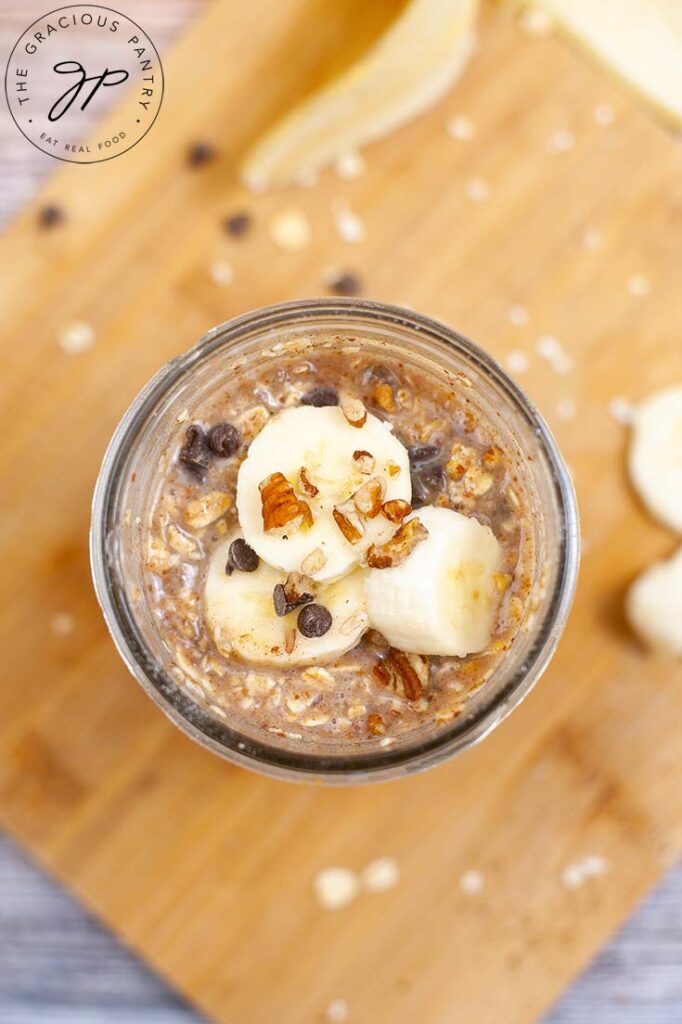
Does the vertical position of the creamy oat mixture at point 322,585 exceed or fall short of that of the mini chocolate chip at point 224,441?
it falls short

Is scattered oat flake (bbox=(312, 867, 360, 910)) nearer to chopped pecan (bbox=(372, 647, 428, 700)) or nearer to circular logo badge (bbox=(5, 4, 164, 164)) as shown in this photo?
chopped pecan (bbox=(372, 647, 428, 700))

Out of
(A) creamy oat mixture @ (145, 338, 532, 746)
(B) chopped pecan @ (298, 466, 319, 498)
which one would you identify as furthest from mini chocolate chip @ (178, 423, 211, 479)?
(B) chopped pecan @ (298, 466, 319, 498)

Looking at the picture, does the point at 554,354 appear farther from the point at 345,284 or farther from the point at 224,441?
the point at 224,441

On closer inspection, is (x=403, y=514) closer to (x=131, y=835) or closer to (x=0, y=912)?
(x=131, y=835)

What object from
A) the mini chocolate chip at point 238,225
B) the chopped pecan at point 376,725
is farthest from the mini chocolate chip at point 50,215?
the chopped pecan at point 376,725

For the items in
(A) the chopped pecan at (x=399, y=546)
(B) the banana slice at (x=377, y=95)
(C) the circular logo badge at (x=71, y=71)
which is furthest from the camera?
(C) the circular logo badge at (x=71, y=71)

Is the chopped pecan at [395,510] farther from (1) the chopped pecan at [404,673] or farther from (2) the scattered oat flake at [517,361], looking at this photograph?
(2) the scattered oat flake at [517,361]

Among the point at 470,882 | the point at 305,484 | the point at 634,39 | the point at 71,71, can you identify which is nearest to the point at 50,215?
the point at 71,71

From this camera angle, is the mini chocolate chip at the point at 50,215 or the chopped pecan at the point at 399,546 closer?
the chopped pecan at the point at 399,546
